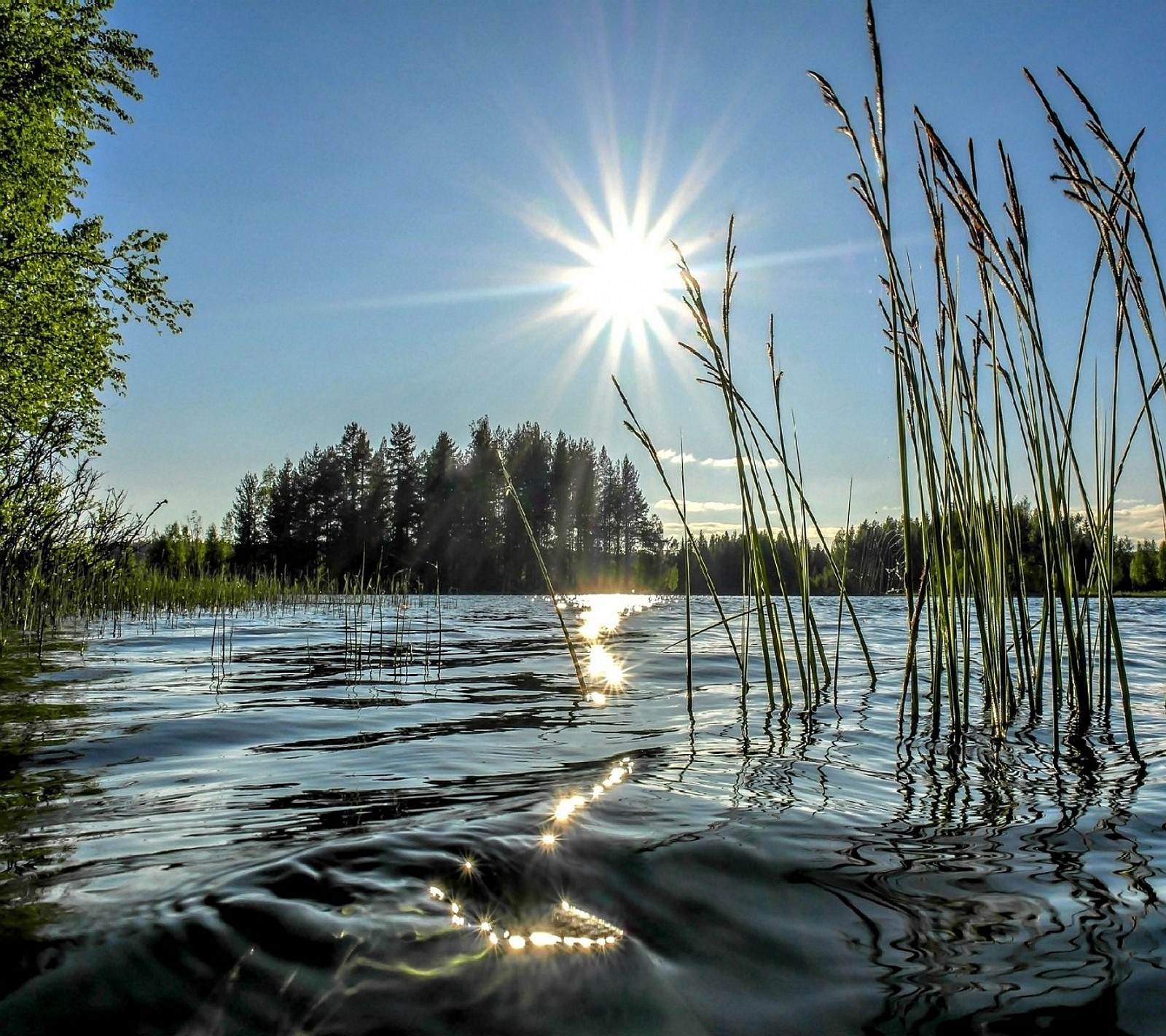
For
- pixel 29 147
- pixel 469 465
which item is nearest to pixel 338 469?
pixel 469 465

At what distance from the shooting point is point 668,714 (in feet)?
10.8

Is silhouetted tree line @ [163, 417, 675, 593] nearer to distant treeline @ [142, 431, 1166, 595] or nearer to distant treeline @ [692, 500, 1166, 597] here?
distant treeline @ [142, 431, 1166, 595]

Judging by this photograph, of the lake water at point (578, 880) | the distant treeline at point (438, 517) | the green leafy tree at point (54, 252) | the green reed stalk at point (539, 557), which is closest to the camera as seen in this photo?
the lake water at point (578, 880)

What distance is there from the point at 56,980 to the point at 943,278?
2725mm

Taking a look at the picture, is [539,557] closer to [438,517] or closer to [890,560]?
[890,560]

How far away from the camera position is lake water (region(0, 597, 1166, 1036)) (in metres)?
0.97

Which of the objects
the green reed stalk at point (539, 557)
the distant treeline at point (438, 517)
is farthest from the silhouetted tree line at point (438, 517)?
the green reed stalk at point (539, 557)

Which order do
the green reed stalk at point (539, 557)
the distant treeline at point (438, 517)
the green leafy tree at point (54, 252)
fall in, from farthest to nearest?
the distant treeline at point (438, 517), the green leafy tree at point (54, 252), the green reed stalk at point (539, 557)

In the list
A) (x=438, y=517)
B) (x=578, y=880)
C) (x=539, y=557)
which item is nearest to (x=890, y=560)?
(x=539, y=557)

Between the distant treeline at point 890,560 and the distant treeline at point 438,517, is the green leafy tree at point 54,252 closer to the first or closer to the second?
the distant treeline at point 890,560

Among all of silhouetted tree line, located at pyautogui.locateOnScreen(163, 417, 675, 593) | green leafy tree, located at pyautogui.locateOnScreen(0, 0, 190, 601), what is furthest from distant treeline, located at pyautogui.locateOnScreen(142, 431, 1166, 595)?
green leafy tree, located at pyautogui.locateOnScreen(0, 0, 190, 601)

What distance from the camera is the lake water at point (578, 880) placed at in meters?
0.97

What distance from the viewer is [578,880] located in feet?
4.42

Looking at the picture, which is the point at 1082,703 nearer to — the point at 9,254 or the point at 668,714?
the point at 668,714
